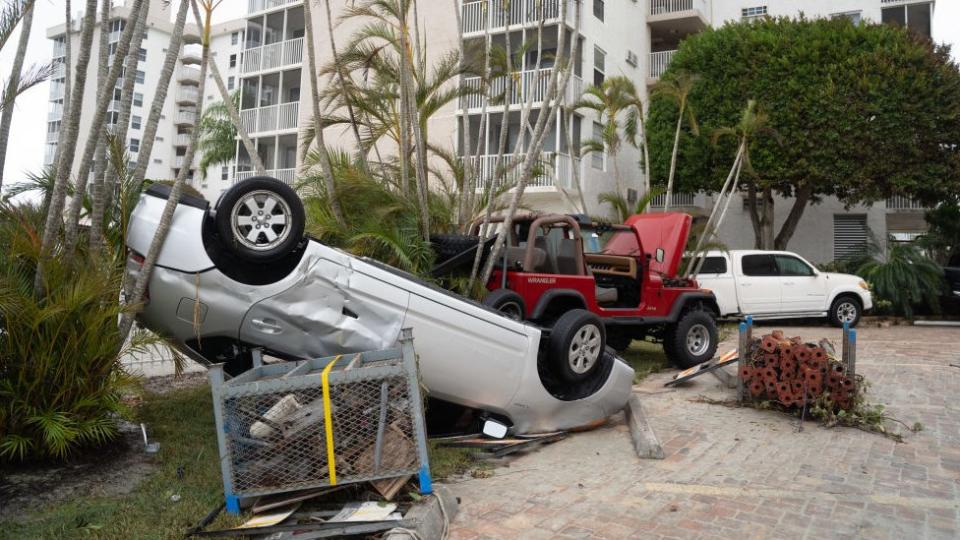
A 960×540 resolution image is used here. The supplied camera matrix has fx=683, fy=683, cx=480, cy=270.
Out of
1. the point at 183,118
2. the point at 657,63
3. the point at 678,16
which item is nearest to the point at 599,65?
the point at 657,63

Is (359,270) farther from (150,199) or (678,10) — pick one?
(678,10)

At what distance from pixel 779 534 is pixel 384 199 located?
636 cm

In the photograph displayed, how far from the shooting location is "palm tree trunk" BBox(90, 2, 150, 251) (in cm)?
525

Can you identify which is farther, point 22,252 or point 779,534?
point 22,252

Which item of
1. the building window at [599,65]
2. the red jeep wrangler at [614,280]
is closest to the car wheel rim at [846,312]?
the red jeep wrangler at [614,280]

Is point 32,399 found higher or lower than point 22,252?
lower

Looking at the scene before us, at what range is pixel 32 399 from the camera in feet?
14.6

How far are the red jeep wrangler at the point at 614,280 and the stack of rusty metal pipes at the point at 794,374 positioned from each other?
1799 millimetres

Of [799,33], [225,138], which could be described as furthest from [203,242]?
[225,138]

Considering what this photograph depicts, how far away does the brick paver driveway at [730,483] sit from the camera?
4.12m

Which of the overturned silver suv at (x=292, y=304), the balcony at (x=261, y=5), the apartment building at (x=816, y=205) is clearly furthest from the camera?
the balcony at (x=261, y=5)

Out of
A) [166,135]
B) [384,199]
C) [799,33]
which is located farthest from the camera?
[166,135]

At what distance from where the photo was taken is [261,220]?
4.97 meters

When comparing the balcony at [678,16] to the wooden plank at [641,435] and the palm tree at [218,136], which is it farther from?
the wooden plank at [641,435]
